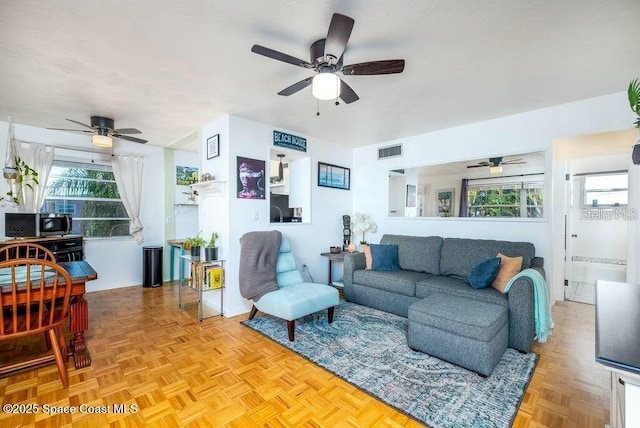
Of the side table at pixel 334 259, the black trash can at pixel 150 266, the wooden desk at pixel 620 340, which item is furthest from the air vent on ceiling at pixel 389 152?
the black trash can at pixel 150 266

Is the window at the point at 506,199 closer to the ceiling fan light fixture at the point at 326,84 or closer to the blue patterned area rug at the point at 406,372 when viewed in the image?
the blue patterned area rug at the point at 406,372

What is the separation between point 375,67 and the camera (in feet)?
6.16

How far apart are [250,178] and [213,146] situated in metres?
0.67

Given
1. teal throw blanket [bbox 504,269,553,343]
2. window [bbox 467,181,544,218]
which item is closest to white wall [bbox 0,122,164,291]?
window [bbox 467,181,544,218]

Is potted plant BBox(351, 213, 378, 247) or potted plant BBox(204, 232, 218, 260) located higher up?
potted plant BBox(351, 213, 378, 247)

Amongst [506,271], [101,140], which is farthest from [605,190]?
[101,140]

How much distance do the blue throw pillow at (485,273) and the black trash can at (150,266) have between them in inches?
186

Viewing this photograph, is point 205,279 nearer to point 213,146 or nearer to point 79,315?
point 79,315

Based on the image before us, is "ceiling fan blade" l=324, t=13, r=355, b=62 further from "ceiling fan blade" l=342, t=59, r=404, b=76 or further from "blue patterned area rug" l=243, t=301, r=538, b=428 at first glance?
"blue patterned area rug" l=243, t=301, r=538, b=428

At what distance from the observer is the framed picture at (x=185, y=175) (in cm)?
530

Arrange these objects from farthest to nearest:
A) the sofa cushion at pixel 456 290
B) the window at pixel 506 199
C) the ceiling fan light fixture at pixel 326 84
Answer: the window at pixel 506 199 < the sofa cushion at pixel 456 290 < the ceiling fan light fixture at pixel 326 84

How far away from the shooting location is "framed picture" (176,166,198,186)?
530cm

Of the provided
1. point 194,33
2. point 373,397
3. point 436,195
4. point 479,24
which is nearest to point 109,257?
point 194,33

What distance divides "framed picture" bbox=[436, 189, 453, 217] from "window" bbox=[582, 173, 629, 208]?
2798 millimetres
